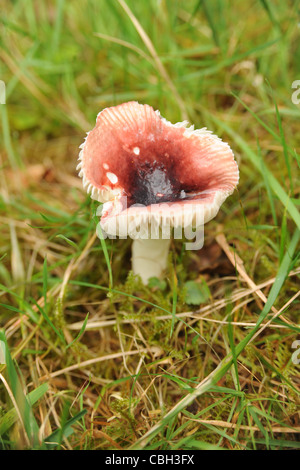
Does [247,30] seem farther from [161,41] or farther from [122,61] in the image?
[122,61]

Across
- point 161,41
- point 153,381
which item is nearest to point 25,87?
point 161,41

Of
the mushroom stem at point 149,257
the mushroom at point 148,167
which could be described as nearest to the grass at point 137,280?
the mushroom stem at point 149,257

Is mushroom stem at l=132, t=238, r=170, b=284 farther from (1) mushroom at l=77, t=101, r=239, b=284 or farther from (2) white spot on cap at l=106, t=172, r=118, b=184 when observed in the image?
(2) white spot on cap at l=106, t=172, r=118, b=184

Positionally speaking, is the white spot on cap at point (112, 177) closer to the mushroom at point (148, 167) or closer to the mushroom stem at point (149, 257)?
the mushroom at point (148, 167)

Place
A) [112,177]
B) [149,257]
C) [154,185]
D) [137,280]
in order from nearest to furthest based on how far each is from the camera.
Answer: [112,177], [154,185], [149,257], [137,280]

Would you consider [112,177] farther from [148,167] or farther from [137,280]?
[137,280]

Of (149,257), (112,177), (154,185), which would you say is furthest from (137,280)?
(112,177)
